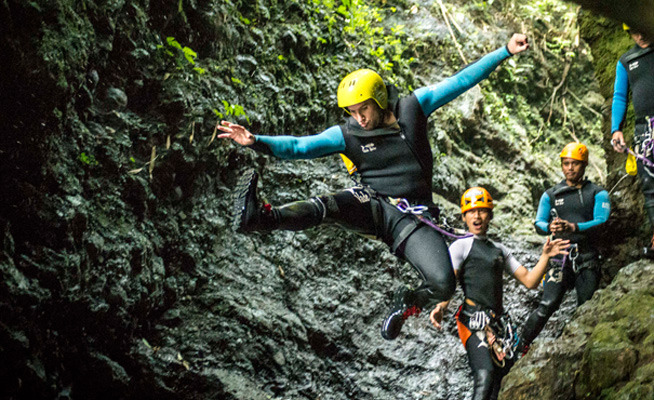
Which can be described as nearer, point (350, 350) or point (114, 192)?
point (114, 192)

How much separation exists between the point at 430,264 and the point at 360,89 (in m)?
1.41

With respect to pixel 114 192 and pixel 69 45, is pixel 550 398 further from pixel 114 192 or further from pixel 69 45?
pixel 69 45

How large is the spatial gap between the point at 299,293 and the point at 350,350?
86 centimetres

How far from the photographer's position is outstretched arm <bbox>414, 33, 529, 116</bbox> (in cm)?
402

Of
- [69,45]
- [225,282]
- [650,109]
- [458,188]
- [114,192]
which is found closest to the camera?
[69,45]

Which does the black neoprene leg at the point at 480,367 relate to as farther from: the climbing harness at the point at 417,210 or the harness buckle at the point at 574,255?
the harness buckle at the point at 574,255

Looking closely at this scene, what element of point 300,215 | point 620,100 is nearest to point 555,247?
point 620,100

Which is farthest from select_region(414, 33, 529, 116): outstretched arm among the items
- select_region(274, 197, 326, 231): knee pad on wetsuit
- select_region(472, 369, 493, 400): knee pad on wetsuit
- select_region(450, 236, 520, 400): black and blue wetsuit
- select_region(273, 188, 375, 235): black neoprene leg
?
select_region(472, 369, 493, 400): knee pad on wetsuit

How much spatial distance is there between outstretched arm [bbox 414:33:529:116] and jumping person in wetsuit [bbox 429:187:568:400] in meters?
1.41

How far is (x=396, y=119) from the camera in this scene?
13.9 feet

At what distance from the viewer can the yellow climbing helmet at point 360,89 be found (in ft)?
13.0

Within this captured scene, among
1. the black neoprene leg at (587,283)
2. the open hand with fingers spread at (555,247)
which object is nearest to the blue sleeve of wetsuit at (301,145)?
the open hand with fingers spread at (555,247)

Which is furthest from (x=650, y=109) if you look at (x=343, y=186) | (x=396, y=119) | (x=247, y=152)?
(x=247, y=152)

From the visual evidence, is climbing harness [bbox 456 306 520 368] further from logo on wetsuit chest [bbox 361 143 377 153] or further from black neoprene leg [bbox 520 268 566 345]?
logo on wetsuit chest [bbox 361 143 377 153]
